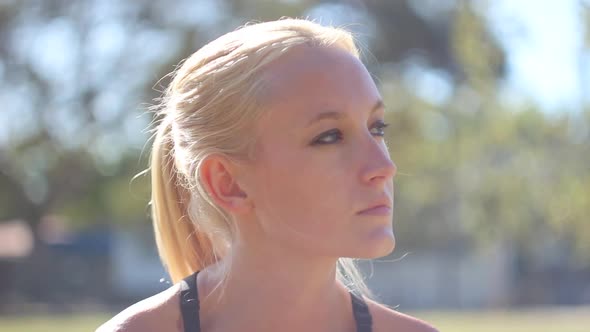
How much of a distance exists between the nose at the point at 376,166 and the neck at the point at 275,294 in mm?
264

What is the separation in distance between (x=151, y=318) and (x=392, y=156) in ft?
81.3

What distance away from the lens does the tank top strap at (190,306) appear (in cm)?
243

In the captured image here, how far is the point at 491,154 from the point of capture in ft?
84.9

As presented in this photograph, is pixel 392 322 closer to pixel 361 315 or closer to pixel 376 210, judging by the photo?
pixel 361 315

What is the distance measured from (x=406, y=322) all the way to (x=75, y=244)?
136ft

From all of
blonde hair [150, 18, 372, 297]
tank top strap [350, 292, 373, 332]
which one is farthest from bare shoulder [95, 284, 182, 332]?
tank top strap [350, 292, 373, 332]

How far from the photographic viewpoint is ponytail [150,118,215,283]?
271 cm

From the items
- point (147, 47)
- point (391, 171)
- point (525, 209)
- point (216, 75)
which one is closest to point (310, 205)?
point (391, 171)

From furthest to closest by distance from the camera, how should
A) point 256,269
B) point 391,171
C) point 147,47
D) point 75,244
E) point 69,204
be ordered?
point 75,244, point 69,204, point 147,47, point 256,269, point 391,171

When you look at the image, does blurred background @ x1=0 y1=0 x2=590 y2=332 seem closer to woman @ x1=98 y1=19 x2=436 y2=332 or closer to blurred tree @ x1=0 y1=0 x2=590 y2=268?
blurred tree @ x1=0 y1=0 x2=590 y2=268

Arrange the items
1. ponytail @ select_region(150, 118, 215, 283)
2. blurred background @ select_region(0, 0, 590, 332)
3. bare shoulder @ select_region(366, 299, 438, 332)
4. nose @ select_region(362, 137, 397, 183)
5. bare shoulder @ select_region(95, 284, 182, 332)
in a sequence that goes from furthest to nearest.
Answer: blurred background @ select_region(0, 0, 590, 332), ponytail @ select_region(150, 118, 215, 283), bare shoulder @ select_region(366, 299, 438, 332), bare shoulder @ select_region(95, 284, 182, 332), nose @ select_region(362, 137, 397, 183)

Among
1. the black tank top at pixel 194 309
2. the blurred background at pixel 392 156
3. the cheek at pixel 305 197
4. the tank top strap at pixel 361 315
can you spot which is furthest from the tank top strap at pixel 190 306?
the blurred background at pixel 392 156

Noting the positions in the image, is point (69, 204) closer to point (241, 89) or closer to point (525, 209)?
point (525, 209)

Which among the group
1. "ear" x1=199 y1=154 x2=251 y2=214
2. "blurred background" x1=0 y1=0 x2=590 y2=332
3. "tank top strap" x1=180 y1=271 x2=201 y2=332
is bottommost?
"tank top strap" x1=180 y1=271 x2=201 y2=332
